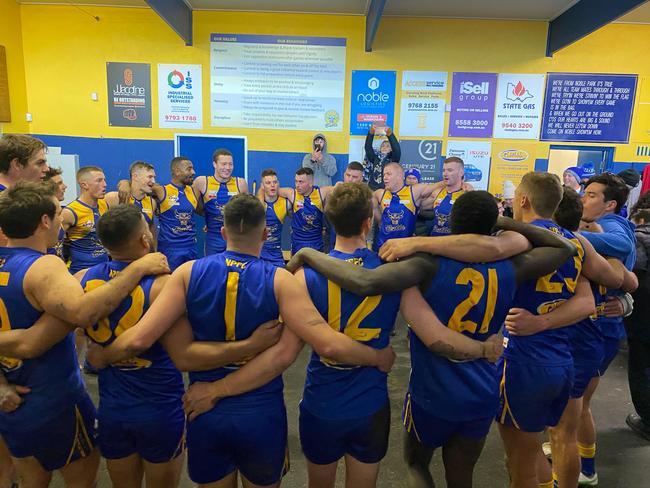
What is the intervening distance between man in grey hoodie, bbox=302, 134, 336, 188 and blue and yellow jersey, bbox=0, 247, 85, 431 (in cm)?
540

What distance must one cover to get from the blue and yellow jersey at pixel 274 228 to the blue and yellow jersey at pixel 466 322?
370 cm

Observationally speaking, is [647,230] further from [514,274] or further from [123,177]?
[123,177]

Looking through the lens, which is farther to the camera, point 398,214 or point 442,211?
point 398,214

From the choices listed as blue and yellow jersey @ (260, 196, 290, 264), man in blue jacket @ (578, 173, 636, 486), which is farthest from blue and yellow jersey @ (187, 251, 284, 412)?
blue and yellow jersey @ (260, 196, 290, 264)

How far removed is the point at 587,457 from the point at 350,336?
2.06 meters

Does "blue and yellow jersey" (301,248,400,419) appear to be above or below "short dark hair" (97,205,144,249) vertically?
below

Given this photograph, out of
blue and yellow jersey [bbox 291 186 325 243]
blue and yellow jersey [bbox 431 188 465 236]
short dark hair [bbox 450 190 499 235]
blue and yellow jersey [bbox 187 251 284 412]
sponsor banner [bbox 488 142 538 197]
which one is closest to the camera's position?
blue and yellow jersey [bbox 187 251 284 412]

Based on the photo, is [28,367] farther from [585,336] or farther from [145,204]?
A: [145,204]

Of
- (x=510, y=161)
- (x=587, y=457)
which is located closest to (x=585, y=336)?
(x=587, y=457)

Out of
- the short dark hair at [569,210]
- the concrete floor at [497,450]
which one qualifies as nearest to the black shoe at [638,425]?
the concrete floor at [497,450]

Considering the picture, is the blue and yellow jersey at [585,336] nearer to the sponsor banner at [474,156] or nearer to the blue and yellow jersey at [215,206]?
the blue and yellow jersey at [215,206]

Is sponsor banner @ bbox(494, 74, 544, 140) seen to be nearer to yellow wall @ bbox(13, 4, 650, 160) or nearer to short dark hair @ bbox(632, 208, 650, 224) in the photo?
yellow wall @ bbox(13, 4, 650, 160)

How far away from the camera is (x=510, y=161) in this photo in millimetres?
7164

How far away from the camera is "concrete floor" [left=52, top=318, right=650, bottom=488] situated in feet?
9.09
